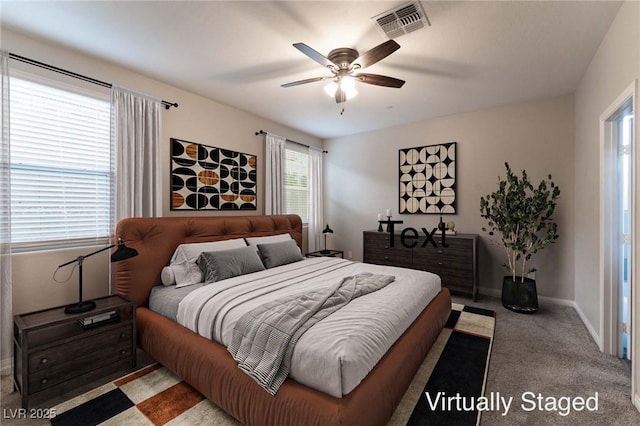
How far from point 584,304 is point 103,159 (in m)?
5.31

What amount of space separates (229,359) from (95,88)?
9.22 ft

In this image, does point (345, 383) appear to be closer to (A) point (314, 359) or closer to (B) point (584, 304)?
(A) point (314, 359)

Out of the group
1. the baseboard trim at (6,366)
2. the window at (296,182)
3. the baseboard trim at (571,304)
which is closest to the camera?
the baseboard trim at (6,366)

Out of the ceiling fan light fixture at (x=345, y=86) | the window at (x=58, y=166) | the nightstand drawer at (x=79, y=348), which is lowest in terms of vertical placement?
the nightstand drawer at (x=79, y=348)

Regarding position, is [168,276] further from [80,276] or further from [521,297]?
[521,297]

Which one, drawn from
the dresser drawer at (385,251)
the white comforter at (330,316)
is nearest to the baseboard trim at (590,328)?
the white comforter at (330,316)

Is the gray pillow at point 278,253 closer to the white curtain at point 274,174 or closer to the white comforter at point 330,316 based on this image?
the white comforter at point 330,316

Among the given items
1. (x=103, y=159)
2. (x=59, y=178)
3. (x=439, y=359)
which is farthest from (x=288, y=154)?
(x=439, y=359)

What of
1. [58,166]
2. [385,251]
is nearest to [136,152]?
[58,166]

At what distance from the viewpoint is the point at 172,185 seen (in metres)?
3.30

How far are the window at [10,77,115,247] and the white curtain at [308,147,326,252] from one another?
10.4 feet

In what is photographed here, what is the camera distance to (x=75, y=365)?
6.34 ft

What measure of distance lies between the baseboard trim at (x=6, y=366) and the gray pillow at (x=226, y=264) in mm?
1514

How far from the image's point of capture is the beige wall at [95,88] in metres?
2.30
